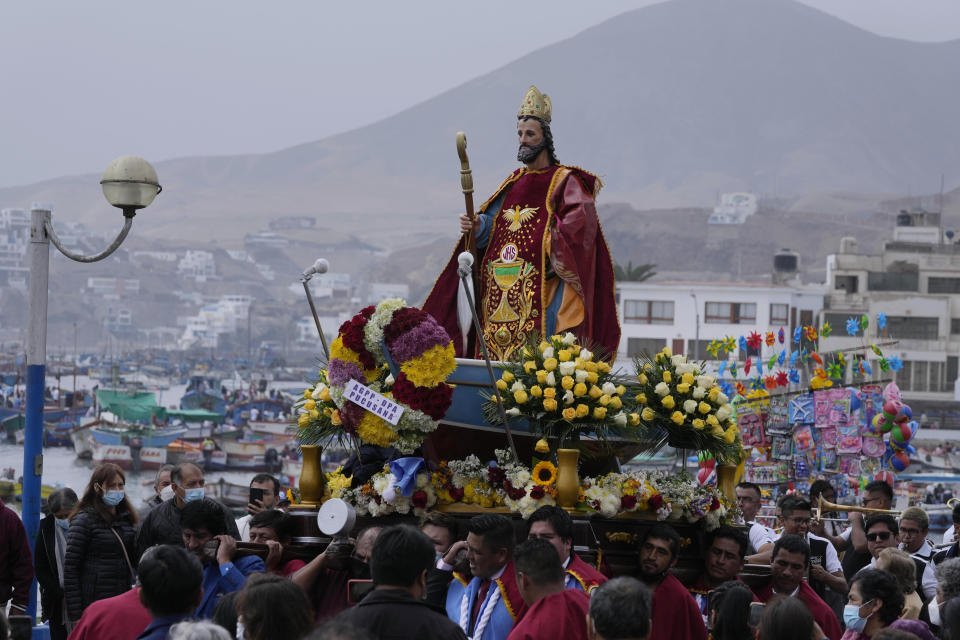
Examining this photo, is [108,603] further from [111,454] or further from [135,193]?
[111,454]

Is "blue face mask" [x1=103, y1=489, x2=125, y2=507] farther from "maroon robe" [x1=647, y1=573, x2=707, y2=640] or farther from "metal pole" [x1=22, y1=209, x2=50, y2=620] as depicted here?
"maroon robe" [x1=647, y1=573, x2=707, y2=640]

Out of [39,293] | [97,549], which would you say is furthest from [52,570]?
[39,293]

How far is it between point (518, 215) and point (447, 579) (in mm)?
3744

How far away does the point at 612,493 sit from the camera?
860cm

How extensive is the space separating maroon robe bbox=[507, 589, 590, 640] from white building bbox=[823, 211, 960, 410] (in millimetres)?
66707

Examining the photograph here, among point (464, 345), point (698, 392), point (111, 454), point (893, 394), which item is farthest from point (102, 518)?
point (111, 454)

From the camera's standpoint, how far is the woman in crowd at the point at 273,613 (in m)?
5.14

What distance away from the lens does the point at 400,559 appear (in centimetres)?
546

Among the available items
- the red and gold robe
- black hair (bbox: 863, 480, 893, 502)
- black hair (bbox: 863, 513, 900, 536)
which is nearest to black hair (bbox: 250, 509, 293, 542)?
the red and gold robe

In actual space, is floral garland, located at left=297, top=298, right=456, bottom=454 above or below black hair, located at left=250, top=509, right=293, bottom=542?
above

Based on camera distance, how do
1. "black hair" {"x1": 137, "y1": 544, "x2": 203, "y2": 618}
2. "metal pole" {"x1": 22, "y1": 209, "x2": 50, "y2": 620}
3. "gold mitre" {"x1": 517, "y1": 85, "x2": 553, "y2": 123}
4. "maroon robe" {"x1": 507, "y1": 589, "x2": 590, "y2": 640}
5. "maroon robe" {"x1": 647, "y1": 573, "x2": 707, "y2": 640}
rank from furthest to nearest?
"gold mitre" {"x1": 517, "y1": 85, "x2": 553, "y2": 123} → "metal pole" {"x1": 22, "y1": 209, "x2": 50, "y2": 620} → "maroon robe" {"x1": 647, "y1": 573, "x2": 707, "y2": 640} → "maroon robe" {"x1": 507, "y1": 589, "x2": 590, "y2": 640} → "black hair" {"x1": 137, "y1": 544, "x2": 203, "y2": 618}

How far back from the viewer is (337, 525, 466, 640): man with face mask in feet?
17.3

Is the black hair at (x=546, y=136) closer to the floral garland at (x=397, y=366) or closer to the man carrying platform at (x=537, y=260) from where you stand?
the man carrying platform at (x=537, y=260)

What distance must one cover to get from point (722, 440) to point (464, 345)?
7.39 feet
